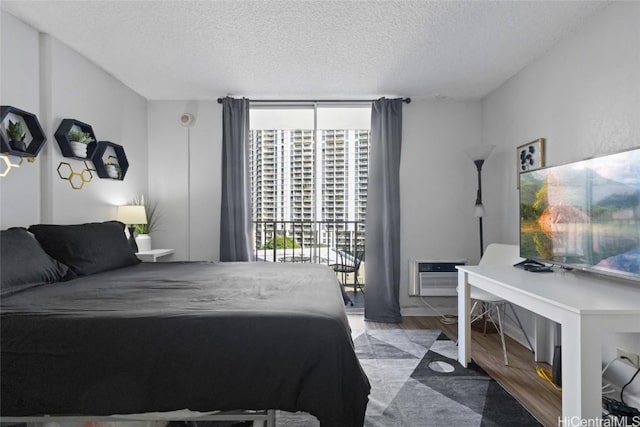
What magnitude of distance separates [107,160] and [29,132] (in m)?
0.84

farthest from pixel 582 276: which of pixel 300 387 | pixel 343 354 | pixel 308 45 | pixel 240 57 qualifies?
pixel 240 57

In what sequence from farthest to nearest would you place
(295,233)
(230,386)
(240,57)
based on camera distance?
(295,233), (240,57), (230,386)

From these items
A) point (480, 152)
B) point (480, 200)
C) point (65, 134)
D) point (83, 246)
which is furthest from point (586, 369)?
point (65, 134)

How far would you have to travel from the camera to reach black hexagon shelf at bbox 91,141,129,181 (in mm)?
3146

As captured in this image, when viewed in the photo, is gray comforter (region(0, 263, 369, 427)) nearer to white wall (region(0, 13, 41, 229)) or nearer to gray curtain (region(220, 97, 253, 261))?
white wall (region(0, 13, 41, 229))

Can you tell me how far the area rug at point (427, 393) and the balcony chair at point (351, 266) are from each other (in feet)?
5.32

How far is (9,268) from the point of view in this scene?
1.83 metres

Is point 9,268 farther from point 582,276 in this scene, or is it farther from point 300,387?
point 582,276

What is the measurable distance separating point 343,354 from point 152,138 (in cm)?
374

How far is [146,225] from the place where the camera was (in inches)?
153

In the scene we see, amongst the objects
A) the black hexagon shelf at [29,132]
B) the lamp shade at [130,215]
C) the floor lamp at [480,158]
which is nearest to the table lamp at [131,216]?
the lamp shade at [130,215]

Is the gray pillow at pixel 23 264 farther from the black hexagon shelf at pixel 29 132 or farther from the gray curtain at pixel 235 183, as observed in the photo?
the gray curtain at pixel 235 183

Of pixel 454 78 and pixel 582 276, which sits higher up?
pixel 454 78

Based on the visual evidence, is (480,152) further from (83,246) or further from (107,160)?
(107,160)
